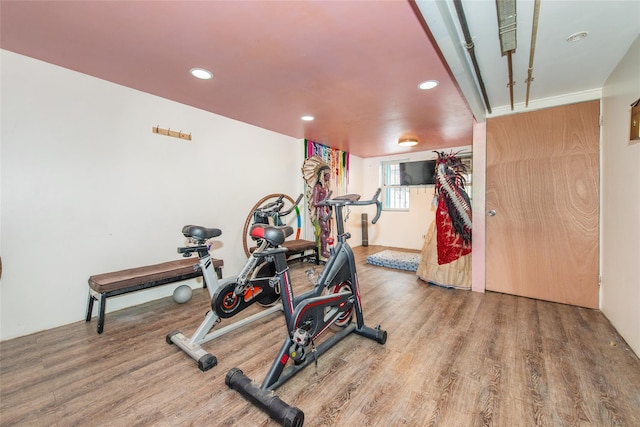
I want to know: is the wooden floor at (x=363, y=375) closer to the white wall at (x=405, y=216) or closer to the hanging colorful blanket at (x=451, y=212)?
the hanging colorful blanket at (x=451, y=212)

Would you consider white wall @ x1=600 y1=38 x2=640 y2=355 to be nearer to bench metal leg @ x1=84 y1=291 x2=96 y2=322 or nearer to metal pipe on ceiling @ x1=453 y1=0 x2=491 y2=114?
metal pipe on ceiling @ x1=453 y1=0 x2=491 y2=114

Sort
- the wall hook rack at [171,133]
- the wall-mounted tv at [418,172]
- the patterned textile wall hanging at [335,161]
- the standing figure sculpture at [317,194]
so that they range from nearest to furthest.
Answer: the wall hook rack at [171,133]
the standing figure sculpture at [317,194]
the patterned textile wall hanging at [335,161]
the wall-mounted tv at [418,172]

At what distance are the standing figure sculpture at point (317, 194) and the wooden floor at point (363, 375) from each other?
2.22 metres

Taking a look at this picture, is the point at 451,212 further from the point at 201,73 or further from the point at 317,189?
the point at 201,73

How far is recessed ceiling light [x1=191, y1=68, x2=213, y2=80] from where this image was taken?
2373mm

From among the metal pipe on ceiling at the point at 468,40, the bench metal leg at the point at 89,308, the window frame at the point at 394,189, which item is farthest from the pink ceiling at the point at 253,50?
the window frame at the point at 394,189

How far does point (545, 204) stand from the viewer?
3061 mm

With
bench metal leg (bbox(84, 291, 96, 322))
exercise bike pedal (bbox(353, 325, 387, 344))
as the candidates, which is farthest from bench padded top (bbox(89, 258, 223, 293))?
exercise bike pedal (bbox(353, 325, 387, 344))

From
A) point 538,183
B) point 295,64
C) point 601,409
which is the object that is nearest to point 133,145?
point 295,64

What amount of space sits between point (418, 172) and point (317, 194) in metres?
2.78

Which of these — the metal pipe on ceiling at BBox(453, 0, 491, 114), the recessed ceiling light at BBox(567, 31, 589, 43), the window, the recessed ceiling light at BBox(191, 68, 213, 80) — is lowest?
the window

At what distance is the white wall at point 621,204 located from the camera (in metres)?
2.01

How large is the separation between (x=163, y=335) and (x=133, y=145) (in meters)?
2.03

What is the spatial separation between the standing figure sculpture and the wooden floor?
2.22 m
